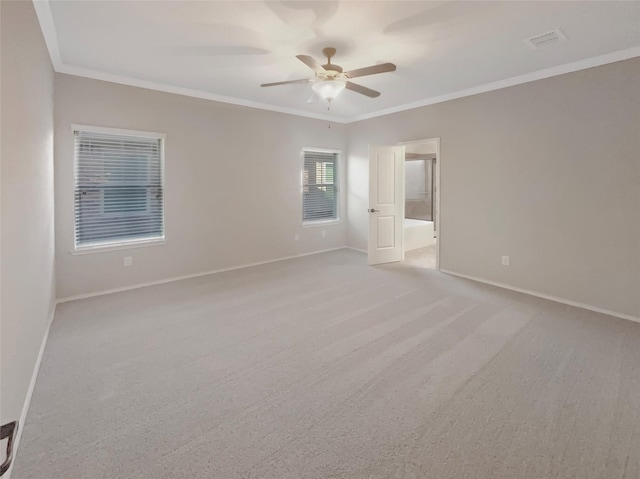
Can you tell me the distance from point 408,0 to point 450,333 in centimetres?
269

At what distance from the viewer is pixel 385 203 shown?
582 centimetres

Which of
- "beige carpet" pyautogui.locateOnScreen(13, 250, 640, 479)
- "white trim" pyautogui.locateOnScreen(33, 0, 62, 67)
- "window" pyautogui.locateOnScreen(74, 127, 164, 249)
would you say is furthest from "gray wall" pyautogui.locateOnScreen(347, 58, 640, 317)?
"white trim" pyautogui.locateOnScreen(33, 0, 62, 67)

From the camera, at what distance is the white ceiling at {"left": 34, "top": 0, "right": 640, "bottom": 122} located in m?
2.52

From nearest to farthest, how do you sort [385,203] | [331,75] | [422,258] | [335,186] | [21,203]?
[21,203]
[331,75]
[385,203]
[422,258]
[335,186]

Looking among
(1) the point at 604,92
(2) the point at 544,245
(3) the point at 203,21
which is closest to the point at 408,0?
(3) the point at 203,21

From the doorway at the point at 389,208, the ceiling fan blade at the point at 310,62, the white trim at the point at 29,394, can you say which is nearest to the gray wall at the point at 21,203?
the white trim at the point at 29,394

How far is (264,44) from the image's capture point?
309cm

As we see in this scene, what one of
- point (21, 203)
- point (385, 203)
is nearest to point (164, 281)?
point (21, 203)

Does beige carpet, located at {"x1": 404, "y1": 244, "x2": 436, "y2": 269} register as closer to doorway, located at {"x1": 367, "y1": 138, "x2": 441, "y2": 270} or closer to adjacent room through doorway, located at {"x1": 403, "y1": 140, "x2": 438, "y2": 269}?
doorway, located at {"x1": 367, "y1": 138, "x2": 441, "y2": 270}

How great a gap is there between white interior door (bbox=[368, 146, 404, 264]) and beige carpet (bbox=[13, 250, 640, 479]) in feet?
6.91

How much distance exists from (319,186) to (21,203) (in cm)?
486

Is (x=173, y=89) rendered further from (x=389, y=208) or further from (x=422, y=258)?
(x=422, y=258)

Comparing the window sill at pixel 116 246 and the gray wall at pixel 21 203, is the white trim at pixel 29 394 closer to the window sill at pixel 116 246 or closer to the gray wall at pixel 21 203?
the gray wall at pixel 21 203

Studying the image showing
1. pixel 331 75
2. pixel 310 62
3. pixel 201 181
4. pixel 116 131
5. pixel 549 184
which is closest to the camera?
pixel 310 62
